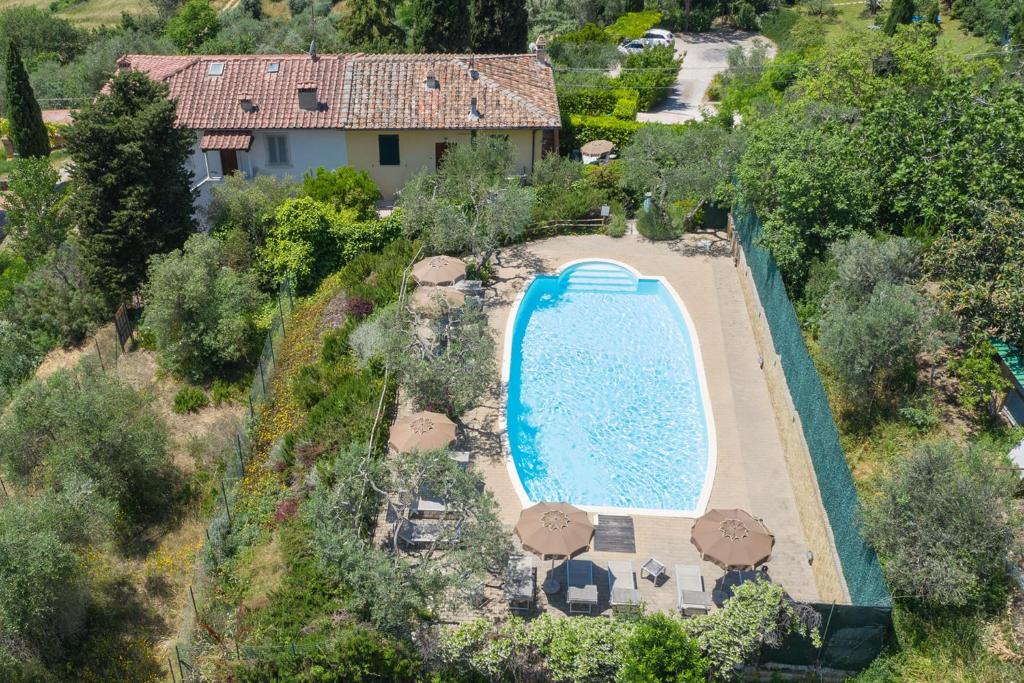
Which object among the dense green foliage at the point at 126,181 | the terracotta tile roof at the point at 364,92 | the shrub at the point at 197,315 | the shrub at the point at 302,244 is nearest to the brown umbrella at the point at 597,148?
the terracotta tile roof at the point at 364,92

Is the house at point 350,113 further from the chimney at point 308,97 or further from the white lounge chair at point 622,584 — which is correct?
the white lounge chair at point 622,584

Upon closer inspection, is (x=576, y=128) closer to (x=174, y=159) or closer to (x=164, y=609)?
(x=174, y=159)

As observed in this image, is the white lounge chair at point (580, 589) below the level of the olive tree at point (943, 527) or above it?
below

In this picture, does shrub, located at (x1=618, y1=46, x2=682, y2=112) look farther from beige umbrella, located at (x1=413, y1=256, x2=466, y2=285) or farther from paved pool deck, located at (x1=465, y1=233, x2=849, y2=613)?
beige umbrella, located at (x1=413, y1=256, x2=466, y2=285)

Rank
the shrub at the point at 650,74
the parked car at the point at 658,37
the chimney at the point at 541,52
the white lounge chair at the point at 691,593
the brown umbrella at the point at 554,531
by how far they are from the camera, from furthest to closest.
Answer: the parked car at the point at 658,37, the shrub at the point at 650,74, the chimney at the point at 541,52, the white lounge chair at the point at 691,593, the brown umbrella at the point at 554,531

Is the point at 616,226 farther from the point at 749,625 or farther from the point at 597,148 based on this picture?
the point at 749,625

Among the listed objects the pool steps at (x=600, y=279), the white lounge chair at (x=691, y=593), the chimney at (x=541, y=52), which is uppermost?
the chimney at (x=541, y=52)
